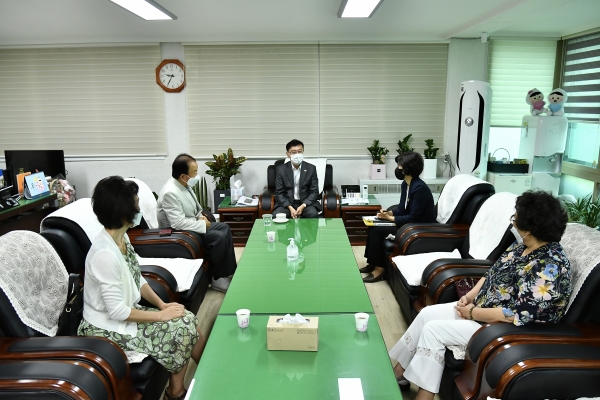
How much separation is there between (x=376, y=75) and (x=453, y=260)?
328 centimetres

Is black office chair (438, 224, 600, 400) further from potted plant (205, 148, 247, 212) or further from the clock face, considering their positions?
the clock face

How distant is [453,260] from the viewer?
2844 millimetres

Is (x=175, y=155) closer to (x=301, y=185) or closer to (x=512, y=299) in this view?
(x=301, y=185)

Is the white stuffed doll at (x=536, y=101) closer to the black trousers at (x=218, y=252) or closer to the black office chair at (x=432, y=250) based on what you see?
the black office chair at (x=432, y=250)

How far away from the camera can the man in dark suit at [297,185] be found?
15.2 feet

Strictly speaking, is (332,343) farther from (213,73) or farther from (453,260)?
(213,73)

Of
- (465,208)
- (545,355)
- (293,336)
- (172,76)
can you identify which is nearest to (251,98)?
(172,76)

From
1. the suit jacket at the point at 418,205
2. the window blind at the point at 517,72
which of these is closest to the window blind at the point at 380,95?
the window blind at the point at 517,72

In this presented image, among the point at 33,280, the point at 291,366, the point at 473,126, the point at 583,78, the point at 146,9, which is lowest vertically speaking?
the point at 291,366

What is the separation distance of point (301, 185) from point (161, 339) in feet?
9.34

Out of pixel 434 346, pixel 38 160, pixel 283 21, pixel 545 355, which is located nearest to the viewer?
pixel 545 355

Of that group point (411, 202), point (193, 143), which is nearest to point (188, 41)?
point (193, 143)

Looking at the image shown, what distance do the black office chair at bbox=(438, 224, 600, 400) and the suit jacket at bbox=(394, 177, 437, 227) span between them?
1.49m

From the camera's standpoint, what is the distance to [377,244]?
396 cm
